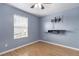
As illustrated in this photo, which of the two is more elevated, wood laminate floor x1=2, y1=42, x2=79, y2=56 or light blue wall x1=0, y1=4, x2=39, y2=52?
light blue wall x1=0, y1=4, x2=39, y2=52

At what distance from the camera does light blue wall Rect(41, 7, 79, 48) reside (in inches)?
46.6

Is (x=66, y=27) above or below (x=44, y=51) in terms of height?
above

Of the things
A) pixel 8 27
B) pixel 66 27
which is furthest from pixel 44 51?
pixel 8 27

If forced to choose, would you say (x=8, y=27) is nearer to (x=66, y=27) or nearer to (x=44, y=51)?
(x=44, y=51)

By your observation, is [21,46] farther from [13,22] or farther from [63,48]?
[63,48]

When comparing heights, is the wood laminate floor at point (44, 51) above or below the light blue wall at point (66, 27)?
below

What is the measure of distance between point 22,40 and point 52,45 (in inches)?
18.6

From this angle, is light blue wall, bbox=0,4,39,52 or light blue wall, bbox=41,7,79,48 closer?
light blue wall, bbox=0,4,39,52

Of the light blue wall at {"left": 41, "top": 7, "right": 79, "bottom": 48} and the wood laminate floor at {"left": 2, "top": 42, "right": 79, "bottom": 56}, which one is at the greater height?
the light blue wall at {"left": 41, "top": 7, "right": 79, "bottom": 48}

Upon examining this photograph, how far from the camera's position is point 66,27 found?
1306mm

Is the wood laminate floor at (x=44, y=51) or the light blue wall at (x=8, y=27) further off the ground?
the light blue wall at (x=8, y=27)

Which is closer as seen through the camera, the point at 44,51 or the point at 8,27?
the point at 8,27

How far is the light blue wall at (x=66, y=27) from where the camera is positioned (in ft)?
3.88

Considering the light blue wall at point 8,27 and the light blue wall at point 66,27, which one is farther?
the light blue wall at point 66,27
